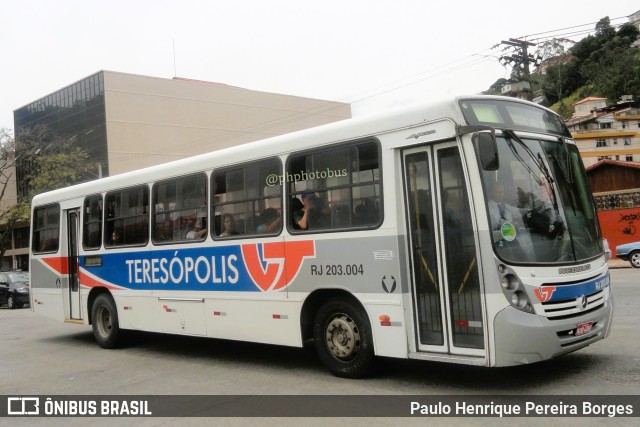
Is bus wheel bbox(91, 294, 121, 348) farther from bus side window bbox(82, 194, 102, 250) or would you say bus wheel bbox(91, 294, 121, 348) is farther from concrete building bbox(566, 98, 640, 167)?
concrete building bbox(566, 98, 640, 167)

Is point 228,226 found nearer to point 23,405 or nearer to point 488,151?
point 23,405

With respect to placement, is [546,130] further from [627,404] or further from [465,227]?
[627,404]

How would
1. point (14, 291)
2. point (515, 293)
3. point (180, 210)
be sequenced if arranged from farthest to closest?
point (14, 291)
point (180, 210)
point (515, 293)

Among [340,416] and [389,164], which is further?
[389,164]

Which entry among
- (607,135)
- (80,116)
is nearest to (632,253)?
(80,116)

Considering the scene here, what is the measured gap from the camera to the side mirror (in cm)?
586

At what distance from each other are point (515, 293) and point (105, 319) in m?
8.29

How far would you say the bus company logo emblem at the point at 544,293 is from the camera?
5.90 metres

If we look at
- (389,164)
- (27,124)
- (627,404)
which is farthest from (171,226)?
(27,124)

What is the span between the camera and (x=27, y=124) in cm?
6044

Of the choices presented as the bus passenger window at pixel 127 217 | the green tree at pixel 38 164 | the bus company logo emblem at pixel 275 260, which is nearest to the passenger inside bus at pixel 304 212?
the bus company logo emblem at pixel 275 260

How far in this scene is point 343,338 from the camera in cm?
725

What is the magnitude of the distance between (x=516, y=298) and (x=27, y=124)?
63590 millimetres

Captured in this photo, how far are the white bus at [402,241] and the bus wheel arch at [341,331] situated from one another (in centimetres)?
2
